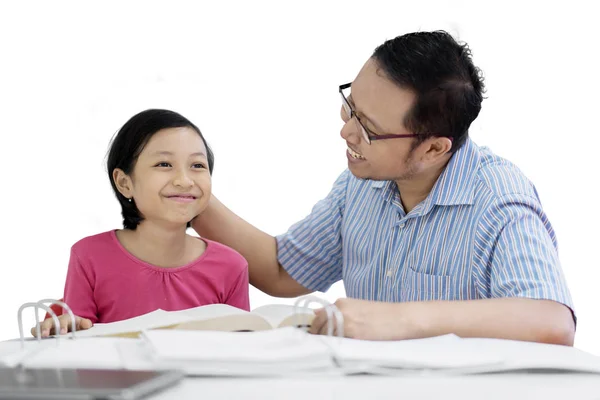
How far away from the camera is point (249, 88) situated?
3.16 m

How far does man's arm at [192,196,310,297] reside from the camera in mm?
2234

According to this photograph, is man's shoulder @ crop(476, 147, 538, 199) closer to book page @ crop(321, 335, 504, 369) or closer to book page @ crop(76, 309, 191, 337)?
book page @ crop(321, 335, 504, 369)

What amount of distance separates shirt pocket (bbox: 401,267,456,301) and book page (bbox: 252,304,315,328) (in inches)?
15.6

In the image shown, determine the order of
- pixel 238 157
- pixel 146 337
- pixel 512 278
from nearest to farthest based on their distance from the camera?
pixel 146 337, pixel 512 278, pixel 238 157

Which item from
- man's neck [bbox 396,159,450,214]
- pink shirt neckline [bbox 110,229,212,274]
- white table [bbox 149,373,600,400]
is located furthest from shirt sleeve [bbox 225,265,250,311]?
white table [bbox 149,373,600,400]

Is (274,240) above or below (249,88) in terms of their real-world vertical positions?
below

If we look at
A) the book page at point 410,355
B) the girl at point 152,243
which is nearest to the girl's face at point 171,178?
the girl at point 152,243

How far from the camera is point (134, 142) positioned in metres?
1.99

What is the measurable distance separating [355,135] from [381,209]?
0.84ft

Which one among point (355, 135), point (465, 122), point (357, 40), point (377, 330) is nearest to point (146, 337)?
point (377, 330)

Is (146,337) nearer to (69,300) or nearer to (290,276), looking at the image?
(69,300)

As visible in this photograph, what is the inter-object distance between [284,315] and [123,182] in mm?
633

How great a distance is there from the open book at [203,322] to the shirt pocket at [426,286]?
1.53 ft

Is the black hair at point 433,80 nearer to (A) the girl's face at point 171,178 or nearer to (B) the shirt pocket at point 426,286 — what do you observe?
(B) the shirt pocket at point 426,286
